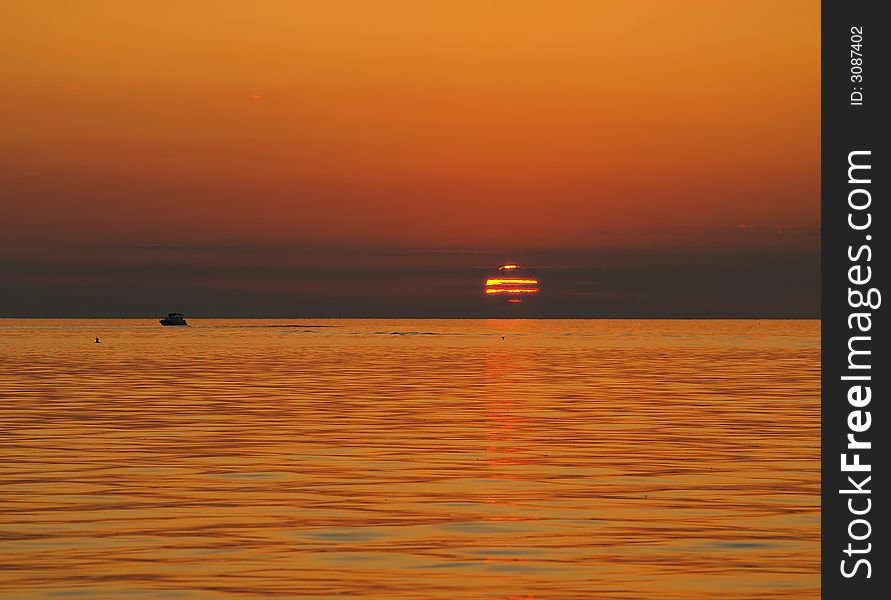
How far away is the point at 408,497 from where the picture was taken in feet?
104

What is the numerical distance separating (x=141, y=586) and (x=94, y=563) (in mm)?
1970

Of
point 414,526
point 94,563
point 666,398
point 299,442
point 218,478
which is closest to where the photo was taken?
point 94,563

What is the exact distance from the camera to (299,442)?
43781mm

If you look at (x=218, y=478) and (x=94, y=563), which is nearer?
(x=94, y=563)

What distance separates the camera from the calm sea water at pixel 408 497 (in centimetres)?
2334

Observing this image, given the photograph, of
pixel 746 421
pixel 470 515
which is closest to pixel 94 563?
pixel 470 515

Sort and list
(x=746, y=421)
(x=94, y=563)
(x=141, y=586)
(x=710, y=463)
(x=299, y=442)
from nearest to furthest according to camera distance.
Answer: (x=141, y=586), (x=94, y=563), (x=710, y=463), (x=299, y=442), (x=746, y=421)

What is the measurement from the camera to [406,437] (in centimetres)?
4547

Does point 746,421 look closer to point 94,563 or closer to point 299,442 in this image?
point 299,442

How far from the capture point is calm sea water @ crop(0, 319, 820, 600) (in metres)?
23.3

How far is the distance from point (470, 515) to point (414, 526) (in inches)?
68.2

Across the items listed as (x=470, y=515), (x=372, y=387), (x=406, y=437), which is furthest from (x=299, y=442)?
(x=372, y=387)
